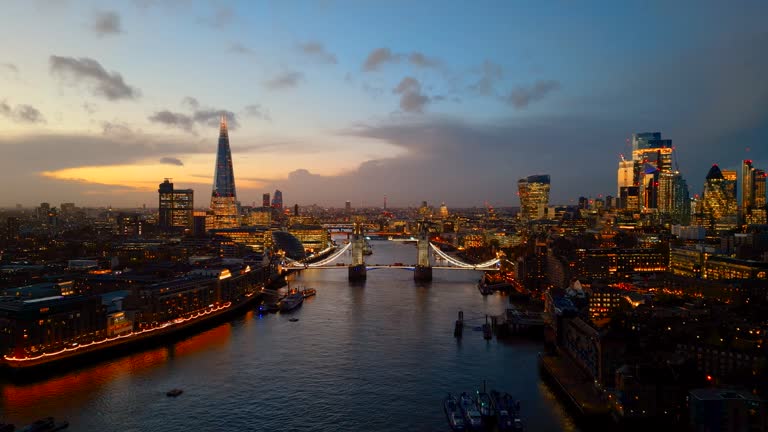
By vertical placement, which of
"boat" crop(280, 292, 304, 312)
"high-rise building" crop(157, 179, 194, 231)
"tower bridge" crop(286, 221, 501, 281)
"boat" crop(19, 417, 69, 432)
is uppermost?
"high-rise building" crop(157, 179, 194, 231)

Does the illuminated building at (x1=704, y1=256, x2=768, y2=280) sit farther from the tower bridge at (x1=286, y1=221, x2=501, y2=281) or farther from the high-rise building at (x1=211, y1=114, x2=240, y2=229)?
the high-rise building at (x1=211, y1=114, x2=240, y2=229)

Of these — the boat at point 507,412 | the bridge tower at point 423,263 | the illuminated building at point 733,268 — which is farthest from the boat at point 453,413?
the illuminated building at point 733,268

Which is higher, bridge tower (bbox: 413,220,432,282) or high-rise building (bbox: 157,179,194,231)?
high-rise building (bbox: 157,179,194,231)

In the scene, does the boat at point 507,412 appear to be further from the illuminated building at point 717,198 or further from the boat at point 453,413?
the illuminated building at point 717,198

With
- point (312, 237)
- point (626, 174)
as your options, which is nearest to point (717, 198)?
point (626, 174)

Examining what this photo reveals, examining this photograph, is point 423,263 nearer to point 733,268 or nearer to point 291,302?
point 291,302

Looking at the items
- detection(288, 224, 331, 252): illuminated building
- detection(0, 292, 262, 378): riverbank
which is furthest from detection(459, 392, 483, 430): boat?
detection(288, 224, 331, 252): illuminated building
